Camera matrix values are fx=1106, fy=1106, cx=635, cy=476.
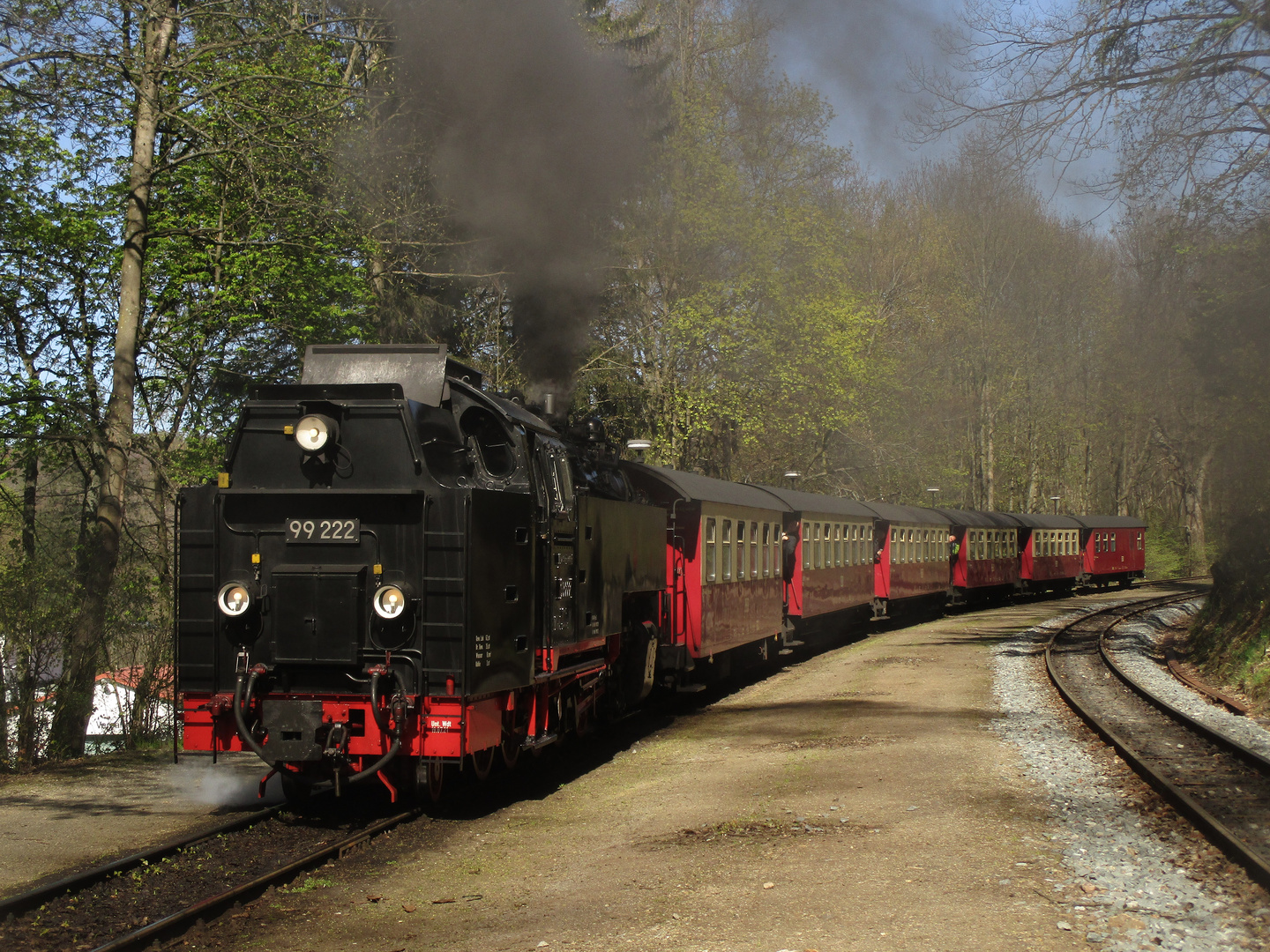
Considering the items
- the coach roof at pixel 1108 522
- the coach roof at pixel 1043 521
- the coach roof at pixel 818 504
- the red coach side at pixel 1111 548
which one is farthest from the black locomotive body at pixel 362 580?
the red coach side at pixel 1111 548

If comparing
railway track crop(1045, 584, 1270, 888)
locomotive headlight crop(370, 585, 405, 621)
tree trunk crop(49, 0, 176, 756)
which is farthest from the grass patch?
tree trunk crop(49, 0, 176, 756)

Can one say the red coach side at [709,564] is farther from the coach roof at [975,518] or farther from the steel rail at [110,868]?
the coach roof at [975,518]

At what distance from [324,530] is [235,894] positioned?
2.24 meters

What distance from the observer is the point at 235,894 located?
18.2ft

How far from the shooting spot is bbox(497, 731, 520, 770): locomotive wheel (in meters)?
8.02

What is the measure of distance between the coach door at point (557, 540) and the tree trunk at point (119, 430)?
5180mm

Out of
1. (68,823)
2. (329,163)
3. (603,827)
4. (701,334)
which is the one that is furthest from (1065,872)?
(701,334)

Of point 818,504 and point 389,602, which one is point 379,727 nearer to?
point 389,602

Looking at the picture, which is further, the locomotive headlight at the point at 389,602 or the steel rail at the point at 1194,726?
the steel rail at the point at 1194,726

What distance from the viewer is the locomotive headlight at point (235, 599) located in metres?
6.88

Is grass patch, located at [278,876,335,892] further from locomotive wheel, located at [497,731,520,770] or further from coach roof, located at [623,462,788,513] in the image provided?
coach roof, located at [623,462,788,513]

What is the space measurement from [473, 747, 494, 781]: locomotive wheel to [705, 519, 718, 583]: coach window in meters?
5.48

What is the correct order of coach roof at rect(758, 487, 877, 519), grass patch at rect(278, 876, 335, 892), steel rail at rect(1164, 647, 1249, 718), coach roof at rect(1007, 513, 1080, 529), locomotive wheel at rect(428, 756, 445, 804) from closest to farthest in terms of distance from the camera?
grass patch at rect(278, 876, 335, 892) → locomotive wheel at rect(428, 756, 445, 804) → steel rail at rect(1164, 647, 1249, 718) → coach roof at rect(758, 487, 877, 519) → coach roof at rect(1007, 513, 1080, 529)

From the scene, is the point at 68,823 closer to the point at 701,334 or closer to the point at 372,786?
the point at 372,786
